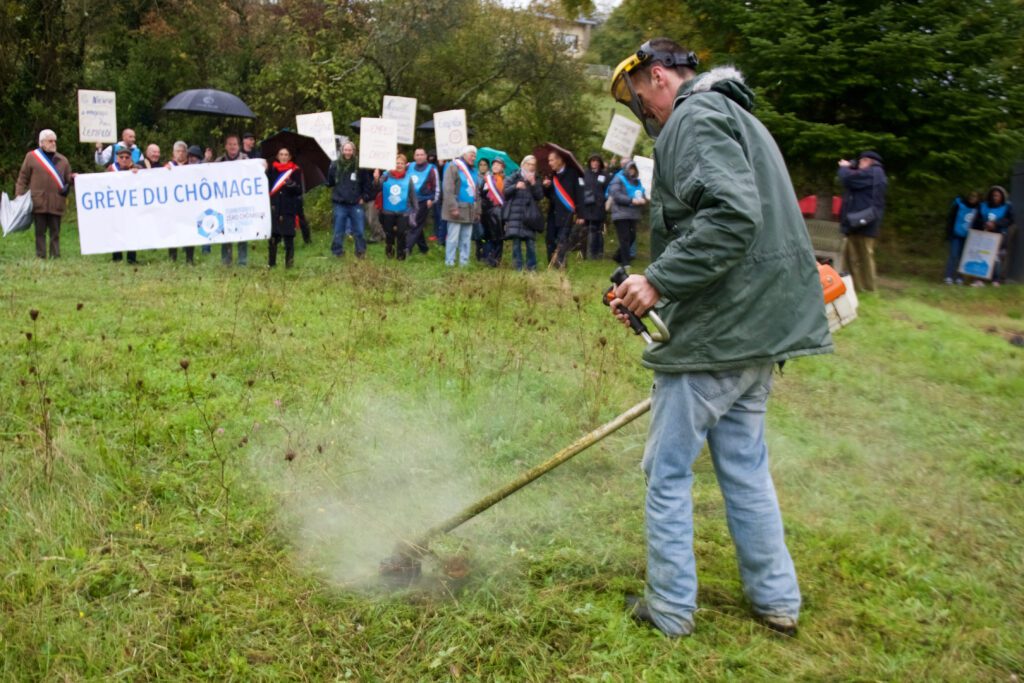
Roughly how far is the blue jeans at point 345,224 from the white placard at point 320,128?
2008 mm

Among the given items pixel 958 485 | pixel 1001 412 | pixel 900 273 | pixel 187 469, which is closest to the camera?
pixel 187 469

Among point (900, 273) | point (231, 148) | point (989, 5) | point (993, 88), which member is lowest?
point (900, 273)

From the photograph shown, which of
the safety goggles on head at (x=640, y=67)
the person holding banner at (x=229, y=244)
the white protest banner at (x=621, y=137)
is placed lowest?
the person holding banner at (x=229, y=244)

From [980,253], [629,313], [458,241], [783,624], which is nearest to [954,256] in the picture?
[980,253]

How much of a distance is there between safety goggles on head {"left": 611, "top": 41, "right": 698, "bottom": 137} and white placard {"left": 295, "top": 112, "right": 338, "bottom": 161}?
1306 cm

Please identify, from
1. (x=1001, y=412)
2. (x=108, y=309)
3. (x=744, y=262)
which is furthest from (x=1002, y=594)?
(x=108, y=309)

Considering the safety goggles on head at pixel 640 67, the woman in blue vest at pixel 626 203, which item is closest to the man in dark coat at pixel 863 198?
the woman in blue vest at pixel 626 203

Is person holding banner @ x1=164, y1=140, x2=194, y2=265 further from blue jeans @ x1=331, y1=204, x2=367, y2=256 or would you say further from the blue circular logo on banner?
blue jeans @ x1=331, y1=204, x2=367, y2=256

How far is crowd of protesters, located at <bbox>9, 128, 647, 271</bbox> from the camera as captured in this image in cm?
1288

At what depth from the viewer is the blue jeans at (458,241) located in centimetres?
1368

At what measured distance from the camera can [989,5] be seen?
13.3 m

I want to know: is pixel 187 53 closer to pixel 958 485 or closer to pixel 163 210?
pixel 163 210

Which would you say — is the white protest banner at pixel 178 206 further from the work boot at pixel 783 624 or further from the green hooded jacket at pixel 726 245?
the work boot at pixel 783 624

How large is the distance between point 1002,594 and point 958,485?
1.52 meters
